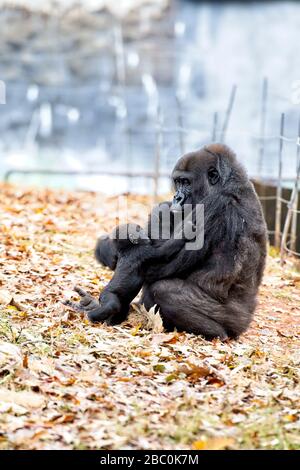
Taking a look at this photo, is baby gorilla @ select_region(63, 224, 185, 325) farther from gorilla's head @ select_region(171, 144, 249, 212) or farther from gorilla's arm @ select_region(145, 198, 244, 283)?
gorilla's head @ select_region(171, 144, 249, 212)

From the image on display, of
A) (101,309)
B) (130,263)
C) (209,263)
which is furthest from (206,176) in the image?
(101,309)

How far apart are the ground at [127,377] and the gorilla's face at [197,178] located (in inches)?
37.8

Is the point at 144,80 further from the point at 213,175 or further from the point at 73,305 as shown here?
the point at 73,305

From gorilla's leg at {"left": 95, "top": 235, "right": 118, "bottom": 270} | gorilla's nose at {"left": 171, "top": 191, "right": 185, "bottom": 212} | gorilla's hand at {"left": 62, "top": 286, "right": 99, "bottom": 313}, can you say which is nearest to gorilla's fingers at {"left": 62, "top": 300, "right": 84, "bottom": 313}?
gorilla's hand at {"left": 62, "top": 286, "right": 99, "bottom": 313}

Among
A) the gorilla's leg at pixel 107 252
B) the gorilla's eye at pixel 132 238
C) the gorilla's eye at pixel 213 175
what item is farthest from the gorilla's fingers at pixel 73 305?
the gorilla's eye at pixel 213 175

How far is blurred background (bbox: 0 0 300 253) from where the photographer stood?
27078 millimetres

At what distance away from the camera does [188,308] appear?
18.2 feet

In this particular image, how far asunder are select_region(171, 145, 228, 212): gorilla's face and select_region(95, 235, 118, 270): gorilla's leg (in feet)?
1.87

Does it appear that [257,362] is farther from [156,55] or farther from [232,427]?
[156,55]

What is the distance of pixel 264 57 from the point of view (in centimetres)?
2966

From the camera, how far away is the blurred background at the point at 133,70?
88.8 ft

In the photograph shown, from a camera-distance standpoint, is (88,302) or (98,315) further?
(88,302)

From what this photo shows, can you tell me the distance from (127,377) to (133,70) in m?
25.2

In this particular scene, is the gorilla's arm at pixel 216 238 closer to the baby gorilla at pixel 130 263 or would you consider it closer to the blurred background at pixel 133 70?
the baby gorilla at pixel 130 263
